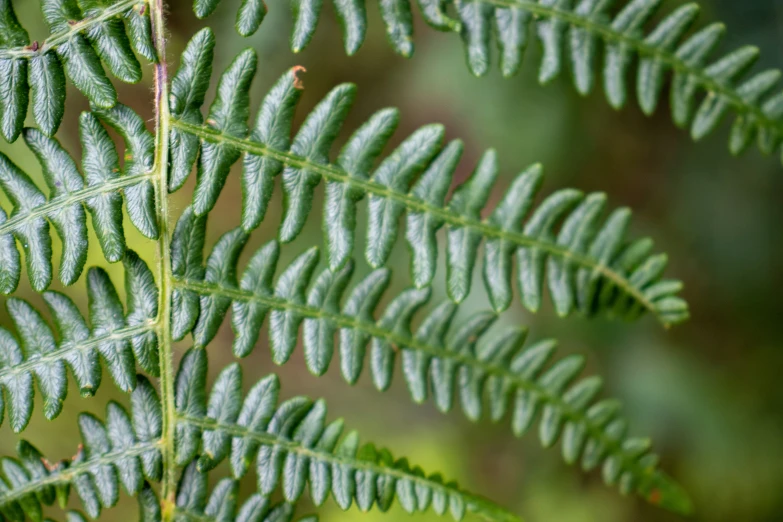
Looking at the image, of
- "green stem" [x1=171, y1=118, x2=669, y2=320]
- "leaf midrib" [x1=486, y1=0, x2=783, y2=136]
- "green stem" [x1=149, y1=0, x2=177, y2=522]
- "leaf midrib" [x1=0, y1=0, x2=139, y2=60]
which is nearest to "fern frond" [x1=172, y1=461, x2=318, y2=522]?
"green stem" [x1=149, y1=0, x2=177, y2=522]

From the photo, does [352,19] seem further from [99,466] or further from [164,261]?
[99,466]

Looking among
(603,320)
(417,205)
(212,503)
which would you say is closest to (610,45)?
(417,205)

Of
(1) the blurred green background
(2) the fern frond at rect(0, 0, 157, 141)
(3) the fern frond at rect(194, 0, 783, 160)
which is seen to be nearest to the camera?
(2) the fern frond at rect(0, 0, 157, 141)

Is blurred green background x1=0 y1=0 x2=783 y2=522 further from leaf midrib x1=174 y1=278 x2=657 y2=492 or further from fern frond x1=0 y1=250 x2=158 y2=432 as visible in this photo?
fern frond x1=0 y1=250 x2=158 y2=432

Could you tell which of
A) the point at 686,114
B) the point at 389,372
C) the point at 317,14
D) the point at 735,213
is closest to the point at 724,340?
the point at 735,213

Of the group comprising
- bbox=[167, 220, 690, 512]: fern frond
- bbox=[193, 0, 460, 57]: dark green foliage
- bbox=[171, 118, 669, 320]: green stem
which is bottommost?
bbox=[167, 220, 690, 512]: fern frond

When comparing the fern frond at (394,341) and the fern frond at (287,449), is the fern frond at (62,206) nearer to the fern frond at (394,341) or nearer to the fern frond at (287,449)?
the fern frond at (394,341)
